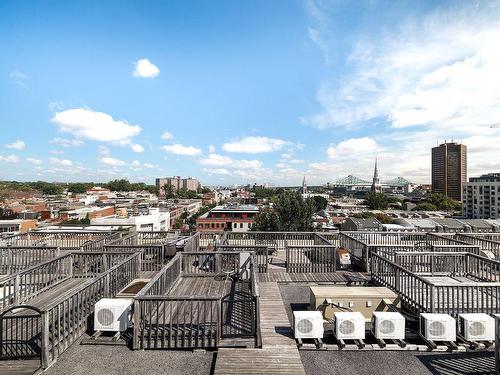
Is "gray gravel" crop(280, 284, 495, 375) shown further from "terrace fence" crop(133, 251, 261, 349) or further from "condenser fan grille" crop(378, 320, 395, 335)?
"terrace fence" crop(133, 251, 261, 349)

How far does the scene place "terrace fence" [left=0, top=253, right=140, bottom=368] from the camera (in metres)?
4.56

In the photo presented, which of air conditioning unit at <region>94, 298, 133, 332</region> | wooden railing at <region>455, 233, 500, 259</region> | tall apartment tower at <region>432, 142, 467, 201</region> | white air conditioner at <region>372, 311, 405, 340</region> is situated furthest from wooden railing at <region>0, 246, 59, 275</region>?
tall apartment tower at <region>432, 142, 467, 201</region>

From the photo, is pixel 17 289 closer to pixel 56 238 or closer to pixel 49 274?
pixel 49 274

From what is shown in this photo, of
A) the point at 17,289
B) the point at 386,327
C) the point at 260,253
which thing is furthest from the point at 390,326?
the point at 17,289

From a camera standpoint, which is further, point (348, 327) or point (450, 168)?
point (450, 168)

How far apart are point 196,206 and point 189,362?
11139cm

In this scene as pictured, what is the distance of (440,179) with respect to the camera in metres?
148

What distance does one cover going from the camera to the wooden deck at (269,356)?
4.25 m

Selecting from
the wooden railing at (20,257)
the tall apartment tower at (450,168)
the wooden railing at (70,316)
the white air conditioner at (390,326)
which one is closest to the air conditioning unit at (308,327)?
the white air conditioner at (390,326)

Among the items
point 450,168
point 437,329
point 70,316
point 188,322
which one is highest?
point 450,168

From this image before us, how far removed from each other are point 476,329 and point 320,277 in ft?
14.7

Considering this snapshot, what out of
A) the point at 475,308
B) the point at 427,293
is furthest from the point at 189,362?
the point at 475,308

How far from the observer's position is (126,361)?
15.1 feet

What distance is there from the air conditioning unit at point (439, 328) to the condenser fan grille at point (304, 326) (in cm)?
223
